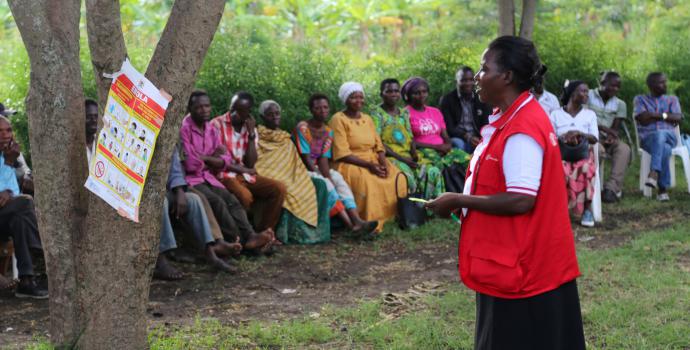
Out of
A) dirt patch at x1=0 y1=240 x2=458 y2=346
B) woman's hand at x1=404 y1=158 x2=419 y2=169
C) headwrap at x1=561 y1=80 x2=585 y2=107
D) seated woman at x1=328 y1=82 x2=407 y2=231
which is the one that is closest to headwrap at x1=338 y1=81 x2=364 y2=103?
seated woman at x1=328 y1=82 x2=407 y2=231

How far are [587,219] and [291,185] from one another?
128 inches

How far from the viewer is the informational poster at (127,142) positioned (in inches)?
149

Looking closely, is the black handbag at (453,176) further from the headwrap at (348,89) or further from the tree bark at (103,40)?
the tree bark at (103,40)

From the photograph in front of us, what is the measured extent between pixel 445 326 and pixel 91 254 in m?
2.30

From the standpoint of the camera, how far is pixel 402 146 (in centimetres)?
949

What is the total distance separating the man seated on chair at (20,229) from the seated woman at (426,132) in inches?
182

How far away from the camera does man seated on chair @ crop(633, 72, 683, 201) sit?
10.3 meters

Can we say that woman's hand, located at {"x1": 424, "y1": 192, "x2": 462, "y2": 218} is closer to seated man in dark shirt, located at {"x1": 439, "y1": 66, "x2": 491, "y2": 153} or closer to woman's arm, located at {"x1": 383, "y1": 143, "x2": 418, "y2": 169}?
woman's arm, located at {"x1": 383, "y1": 143, "x2": 418, "y2": 169}

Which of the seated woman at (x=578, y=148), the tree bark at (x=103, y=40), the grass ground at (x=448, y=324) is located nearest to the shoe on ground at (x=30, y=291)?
the grass ground at (x=448, y=324)

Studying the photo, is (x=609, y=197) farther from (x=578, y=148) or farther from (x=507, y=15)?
(x=507, y=15)

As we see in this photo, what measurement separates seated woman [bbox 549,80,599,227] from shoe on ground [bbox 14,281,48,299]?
554cm

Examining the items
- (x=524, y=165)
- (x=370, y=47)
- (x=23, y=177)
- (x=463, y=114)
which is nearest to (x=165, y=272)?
(x=23, y=177)

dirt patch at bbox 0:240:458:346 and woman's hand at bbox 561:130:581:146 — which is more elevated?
woman's hand at bbox 561:130:581:146

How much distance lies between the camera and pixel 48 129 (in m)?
4.22
